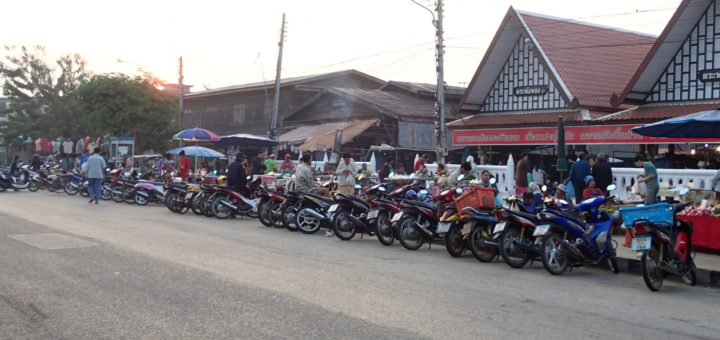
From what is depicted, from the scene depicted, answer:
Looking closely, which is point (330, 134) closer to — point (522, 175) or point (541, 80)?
Answer: point (541, 80)

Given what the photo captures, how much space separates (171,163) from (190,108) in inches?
922

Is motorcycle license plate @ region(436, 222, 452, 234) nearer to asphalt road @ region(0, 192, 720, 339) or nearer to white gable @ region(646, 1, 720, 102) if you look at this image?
asphalt road @ region(0, 192, 720, 339)

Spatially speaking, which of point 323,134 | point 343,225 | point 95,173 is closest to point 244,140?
point 323,134

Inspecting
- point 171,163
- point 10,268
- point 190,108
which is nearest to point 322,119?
point 171,163

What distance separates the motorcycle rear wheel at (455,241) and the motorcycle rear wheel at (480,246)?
44cm

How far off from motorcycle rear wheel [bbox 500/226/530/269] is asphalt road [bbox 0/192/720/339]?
22 centimetres

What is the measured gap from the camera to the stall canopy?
29625 millimetres

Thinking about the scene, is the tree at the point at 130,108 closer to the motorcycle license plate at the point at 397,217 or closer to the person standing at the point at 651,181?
the motorcycle license plate at the point at 397,217

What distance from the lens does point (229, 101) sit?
155 ft

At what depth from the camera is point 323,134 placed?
1216 inches

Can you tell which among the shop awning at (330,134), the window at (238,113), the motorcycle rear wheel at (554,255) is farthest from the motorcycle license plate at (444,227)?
the window at (238,113)

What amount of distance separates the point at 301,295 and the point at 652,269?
436 cm

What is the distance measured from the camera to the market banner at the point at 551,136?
75.3 ft

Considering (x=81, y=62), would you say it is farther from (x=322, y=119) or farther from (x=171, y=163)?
(x=171, y=163)
